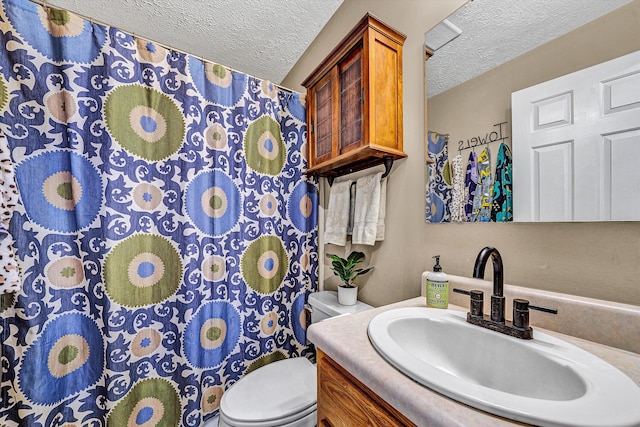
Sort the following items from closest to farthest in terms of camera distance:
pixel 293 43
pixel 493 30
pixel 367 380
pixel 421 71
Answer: pixel 367 380 < pixel 493 30 < pixel 421 71 < pixel 293 43

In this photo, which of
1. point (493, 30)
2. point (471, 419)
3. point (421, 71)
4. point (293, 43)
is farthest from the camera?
point (293, 43)

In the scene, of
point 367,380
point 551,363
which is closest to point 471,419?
point 367,380

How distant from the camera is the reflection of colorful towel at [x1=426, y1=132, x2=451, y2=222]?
37.5 inches

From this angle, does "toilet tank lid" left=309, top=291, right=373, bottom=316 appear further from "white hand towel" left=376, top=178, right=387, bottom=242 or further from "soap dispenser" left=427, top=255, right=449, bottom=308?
"soap dispenser" left=427, top=255, right=449, bottom=308

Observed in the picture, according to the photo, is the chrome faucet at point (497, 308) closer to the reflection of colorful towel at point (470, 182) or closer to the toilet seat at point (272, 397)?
the reflection of colorful towel at point (470, 182)

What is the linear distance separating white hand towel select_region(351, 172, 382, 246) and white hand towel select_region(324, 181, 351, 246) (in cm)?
8

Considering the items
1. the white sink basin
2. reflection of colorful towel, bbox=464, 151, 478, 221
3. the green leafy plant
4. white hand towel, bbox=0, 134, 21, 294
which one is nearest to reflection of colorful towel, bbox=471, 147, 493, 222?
reflection of colorful towel, bbox=464, 151, 478, 221

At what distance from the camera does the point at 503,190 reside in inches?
31.1

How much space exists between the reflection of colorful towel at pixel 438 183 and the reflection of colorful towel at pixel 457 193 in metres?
0.02

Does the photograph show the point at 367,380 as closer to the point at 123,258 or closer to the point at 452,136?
the point at 452,136

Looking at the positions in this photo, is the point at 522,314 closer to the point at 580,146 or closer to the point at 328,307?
the point at 580,146

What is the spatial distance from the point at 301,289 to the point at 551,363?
1.26m

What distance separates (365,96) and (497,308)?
2.90 ft

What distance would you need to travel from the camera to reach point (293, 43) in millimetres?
1748
